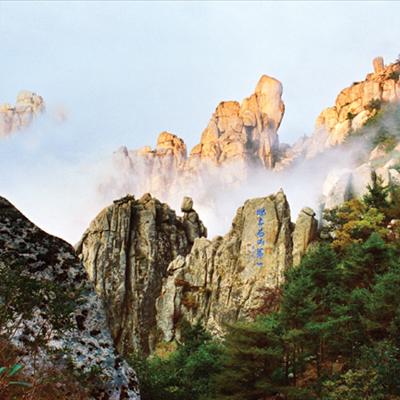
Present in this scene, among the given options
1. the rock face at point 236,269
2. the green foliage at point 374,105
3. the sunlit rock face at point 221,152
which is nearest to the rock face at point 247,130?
the sunlit rock face at point 221,152

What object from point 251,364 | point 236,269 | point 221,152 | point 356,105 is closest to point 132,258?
point 236,269

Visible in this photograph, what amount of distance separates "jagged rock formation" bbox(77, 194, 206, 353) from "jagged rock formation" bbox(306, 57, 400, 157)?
104 ft

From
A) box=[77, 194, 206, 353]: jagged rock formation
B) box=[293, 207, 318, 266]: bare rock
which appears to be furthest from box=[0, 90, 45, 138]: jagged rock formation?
box=[293, 207, 318, 266]: bare rock

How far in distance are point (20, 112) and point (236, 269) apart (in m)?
82.2

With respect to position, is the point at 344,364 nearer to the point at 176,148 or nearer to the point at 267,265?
the point at 267,265

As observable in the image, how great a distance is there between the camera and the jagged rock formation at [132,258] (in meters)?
28.5

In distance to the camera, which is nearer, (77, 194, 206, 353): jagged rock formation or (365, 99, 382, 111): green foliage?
(77, 194, 206, 353): jagged rock formation

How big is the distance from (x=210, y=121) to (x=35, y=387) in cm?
7412

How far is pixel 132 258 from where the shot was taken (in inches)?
1201

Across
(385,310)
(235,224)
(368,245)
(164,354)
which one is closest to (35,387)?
(385,310)

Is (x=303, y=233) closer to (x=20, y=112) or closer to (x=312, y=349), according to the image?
(x=312, y=349)

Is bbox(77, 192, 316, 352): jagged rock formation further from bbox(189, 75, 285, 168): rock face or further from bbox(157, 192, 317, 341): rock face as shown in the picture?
bbox(189, 75, 285, 168): rock face

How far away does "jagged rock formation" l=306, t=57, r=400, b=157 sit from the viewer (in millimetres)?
59000

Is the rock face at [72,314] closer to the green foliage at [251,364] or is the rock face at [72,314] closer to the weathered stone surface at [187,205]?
the green foliage at [251,364]
